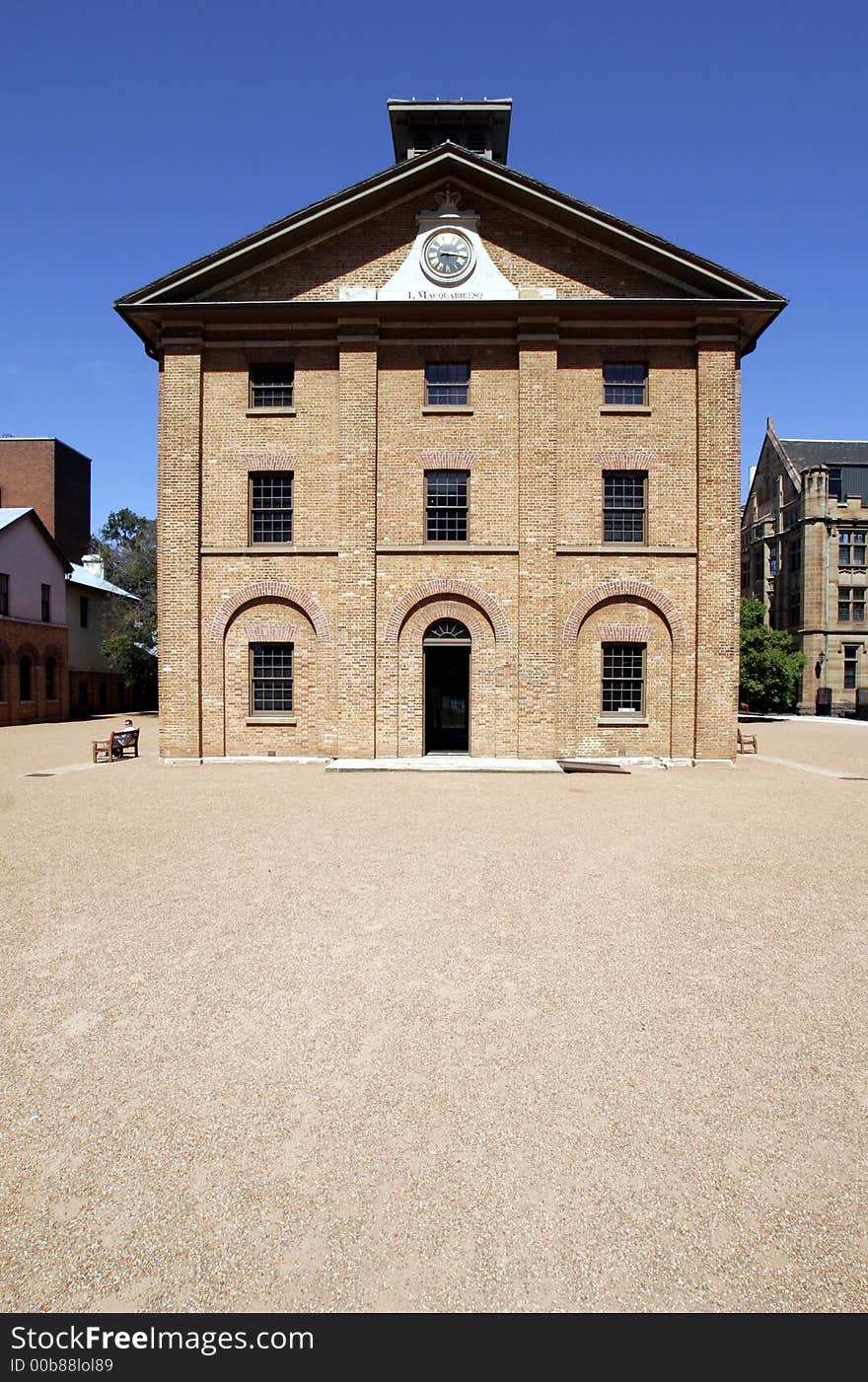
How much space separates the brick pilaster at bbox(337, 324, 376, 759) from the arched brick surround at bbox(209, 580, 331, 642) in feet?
2.32

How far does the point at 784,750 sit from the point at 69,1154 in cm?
2433

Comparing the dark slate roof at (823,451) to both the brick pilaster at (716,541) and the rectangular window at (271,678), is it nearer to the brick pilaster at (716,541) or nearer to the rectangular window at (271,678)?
the brick pilaster at (716,541)

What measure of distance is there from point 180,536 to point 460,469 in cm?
756

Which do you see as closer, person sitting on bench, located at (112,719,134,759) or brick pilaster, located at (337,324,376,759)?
brick pilaster, located at (337,324,376,759)

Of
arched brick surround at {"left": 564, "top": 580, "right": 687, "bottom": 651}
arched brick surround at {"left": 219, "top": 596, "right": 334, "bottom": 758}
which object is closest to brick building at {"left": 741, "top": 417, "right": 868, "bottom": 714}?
arched brick surround at {"left": 564, "top": 580, "right": 687, "bottom": 651}

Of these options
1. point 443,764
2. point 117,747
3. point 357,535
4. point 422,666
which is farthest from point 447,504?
point 117,747

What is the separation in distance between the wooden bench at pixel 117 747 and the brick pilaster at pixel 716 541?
1608 centimetres

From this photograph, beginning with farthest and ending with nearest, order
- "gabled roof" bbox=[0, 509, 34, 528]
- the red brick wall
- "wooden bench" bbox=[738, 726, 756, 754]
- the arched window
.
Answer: "gabled roof" bbox=[0, 509, 34, 528] < the red brick wall < "wooden bench" bbox=[738, 726, 756, 754] < the arched window

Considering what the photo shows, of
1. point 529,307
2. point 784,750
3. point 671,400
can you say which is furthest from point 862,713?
point 529,307

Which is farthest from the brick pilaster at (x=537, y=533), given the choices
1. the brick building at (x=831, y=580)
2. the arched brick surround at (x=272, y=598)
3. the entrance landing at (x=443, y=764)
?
the brick building at (x=831, y=580)

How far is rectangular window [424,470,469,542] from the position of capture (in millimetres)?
17812

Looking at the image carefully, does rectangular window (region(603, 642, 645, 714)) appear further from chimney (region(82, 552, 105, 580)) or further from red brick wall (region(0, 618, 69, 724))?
chimney (region(82, 552, 105, 580))

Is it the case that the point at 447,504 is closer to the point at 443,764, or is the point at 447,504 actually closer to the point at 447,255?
the point at 447,255

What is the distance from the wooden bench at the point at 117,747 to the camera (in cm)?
1955
